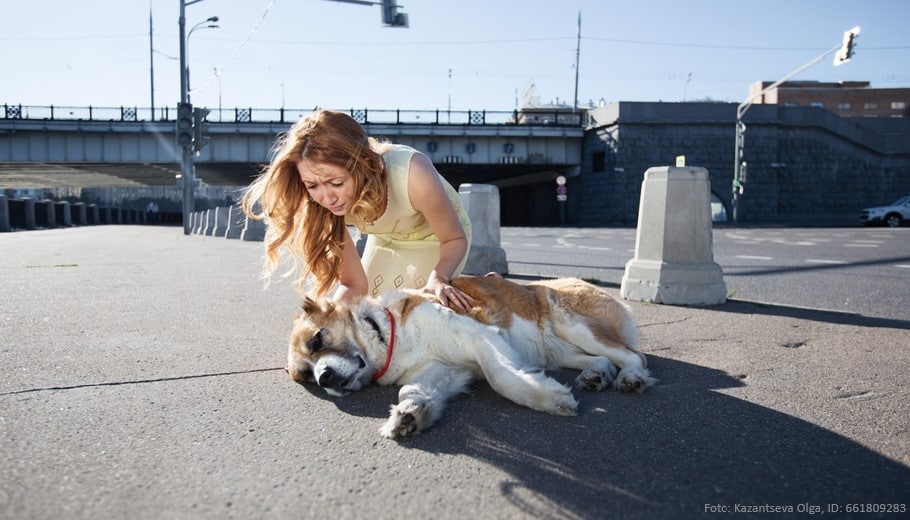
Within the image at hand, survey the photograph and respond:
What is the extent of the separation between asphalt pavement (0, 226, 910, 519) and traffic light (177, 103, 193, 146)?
21.7 metres

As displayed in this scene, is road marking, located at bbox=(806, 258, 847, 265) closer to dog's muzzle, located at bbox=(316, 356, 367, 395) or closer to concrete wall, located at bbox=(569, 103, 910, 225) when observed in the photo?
dog's muzzle, located at bbox=(316, 356, 367, 395)

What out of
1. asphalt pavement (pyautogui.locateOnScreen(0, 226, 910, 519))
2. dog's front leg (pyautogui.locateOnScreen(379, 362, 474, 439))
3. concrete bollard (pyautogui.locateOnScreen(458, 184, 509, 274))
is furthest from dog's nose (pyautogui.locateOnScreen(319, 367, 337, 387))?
→ concrete bollard (pyautogui.locateOnScreen(458, 184, 509, 274))

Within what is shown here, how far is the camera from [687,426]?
115 inches

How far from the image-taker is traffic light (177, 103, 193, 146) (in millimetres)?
24750

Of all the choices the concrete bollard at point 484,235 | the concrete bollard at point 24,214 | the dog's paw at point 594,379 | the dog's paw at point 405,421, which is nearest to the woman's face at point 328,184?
the dog's paw at point 405,421

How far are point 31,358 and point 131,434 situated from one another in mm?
1927

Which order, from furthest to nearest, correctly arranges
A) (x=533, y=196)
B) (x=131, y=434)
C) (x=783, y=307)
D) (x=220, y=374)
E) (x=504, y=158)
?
1. (x=533, y=196)
2. (x=504, y=158)
3. (x=783, y=307)
4. (x=220, y=374)
5. (x=131, y=434)

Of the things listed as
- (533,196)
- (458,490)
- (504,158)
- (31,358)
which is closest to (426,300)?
(458,490)

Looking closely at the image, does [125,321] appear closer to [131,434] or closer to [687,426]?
[131,434]

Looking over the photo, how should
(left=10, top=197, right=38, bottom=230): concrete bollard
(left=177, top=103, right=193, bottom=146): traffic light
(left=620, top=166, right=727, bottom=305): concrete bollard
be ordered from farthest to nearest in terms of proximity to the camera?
(left=10, top=197, right=38, bottom=230): concrete bollard → (left=177, top=103, right=193, bottom=146): traffic light → (left=620, top=166, right=727, bottom=305): concrete bollard

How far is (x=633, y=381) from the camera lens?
3.50 m

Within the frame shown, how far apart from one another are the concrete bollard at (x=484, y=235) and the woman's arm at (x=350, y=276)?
5397 millimetres

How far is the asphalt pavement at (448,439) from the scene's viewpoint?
216 centimetres

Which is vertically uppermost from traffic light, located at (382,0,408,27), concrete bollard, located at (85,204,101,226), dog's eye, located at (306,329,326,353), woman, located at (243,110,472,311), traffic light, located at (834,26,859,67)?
traffic light, located at (834,26,859,67)
